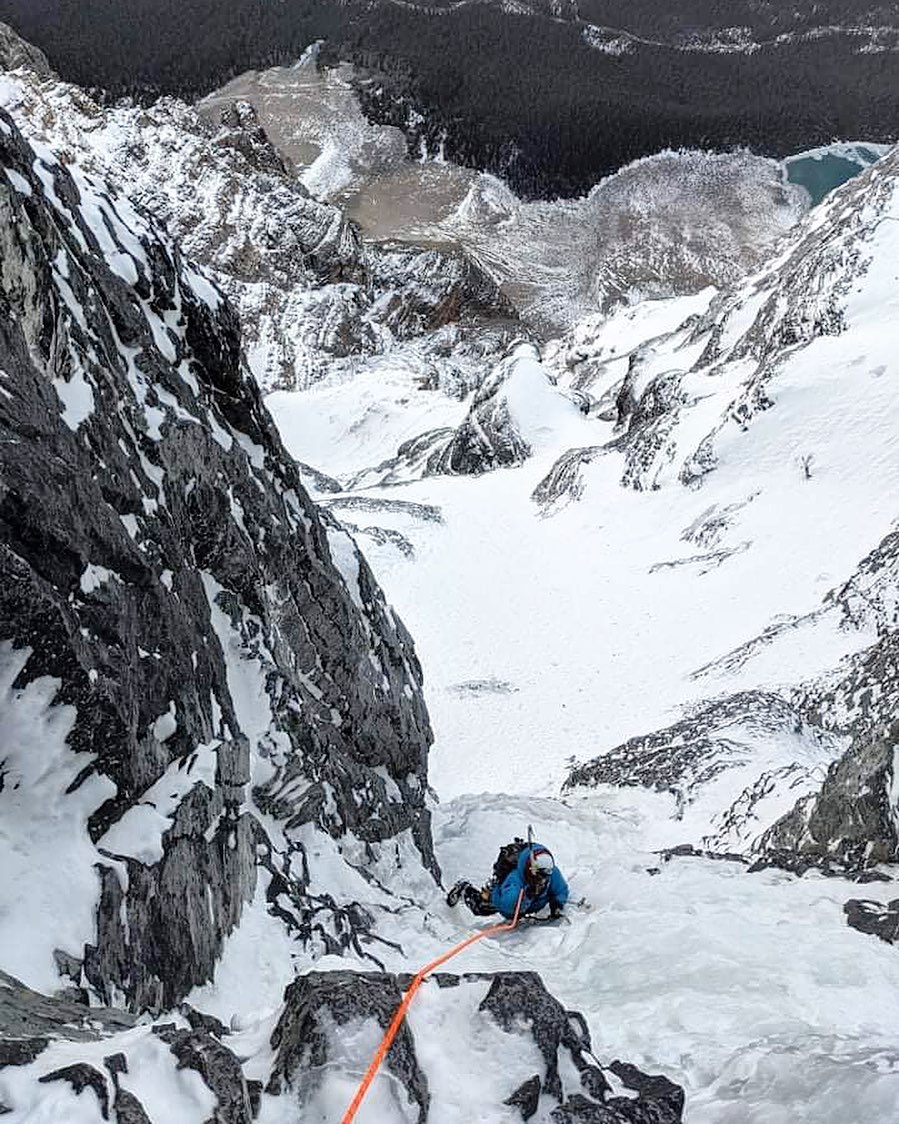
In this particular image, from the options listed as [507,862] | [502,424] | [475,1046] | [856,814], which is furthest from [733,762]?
[502,424]

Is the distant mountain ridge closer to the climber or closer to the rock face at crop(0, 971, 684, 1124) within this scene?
the climber

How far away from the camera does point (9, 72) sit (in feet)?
238

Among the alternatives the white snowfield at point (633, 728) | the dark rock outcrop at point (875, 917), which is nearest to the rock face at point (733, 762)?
the white snowfield at point (633, 728)

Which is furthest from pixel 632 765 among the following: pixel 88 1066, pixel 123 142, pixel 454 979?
pixel 123 142

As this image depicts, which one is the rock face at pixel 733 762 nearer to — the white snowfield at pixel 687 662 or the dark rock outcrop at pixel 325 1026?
the white snowfield at pixel 687 662

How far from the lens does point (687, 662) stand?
850 inches

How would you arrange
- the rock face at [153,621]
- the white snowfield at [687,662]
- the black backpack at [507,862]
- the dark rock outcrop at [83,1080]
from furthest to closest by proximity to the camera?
the black backpack at [507,862] < the white snowfield at [687,662] < the rock face at [153,621] < the dark rock outcrop at [83,1080]

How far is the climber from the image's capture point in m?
9.92

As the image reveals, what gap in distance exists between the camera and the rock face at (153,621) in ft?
18.3

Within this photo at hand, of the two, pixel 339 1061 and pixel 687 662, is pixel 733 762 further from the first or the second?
pixel 339 1061

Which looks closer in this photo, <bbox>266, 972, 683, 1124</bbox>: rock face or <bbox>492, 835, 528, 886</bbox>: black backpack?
<bbox>266, 972, 683, 1124</bbox>: rock face

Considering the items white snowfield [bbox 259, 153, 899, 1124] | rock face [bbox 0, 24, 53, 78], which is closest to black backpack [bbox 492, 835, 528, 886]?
white snowfield [bbox 259, 153, 899, 1124]

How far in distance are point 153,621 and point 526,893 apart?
538cm

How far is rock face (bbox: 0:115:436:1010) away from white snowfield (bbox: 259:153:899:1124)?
3.99 ft
